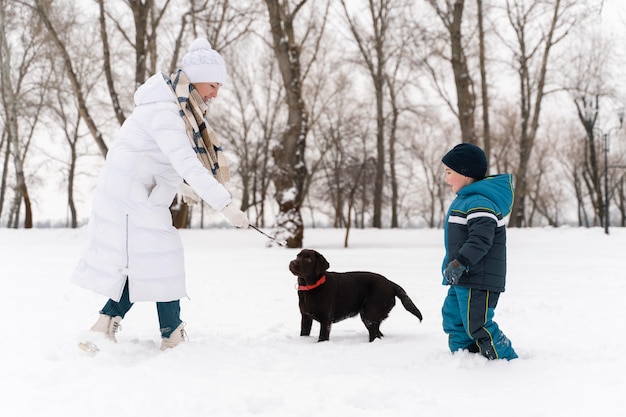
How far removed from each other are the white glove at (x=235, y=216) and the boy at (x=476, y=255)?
1.33m

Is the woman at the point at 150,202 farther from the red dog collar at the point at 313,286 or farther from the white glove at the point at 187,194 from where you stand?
the red dog collar at the point at 313,286

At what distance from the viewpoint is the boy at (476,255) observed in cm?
337

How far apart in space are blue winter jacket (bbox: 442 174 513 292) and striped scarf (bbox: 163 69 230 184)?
174 cm

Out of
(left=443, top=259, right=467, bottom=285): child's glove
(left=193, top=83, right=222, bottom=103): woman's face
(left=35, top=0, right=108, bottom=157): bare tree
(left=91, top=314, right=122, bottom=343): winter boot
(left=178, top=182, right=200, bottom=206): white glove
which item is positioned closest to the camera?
(left=443, top=259, right=467, bottom=285): child's glove

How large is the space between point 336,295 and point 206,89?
1.91 m

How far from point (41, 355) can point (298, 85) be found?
1253 cm

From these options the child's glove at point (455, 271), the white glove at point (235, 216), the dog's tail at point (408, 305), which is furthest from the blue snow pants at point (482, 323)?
the white glove at point (235, 216)

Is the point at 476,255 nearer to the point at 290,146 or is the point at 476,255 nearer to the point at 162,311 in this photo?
the point at 162,311

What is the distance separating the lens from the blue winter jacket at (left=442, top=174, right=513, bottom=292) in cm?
336

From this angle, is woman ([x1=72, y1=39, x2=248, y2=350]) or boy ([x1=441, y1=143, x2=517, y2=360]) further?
woman ([x1=72, y1=39, x2=248, y2=350])

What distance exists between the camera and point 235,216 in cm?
350

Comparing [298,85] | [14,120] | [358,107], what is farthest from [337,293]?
[358,107]

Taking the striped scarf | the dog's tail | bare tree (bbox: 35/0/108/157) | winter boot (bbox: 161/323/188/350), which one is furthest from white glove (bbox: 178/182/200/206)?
bare tree (bbox: 35/0/108/157)

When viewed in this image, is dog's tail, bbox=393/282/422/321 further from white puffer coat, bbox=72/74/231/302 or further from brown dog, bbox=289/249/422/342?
white puffer coat, bbox=72/74/231/302
